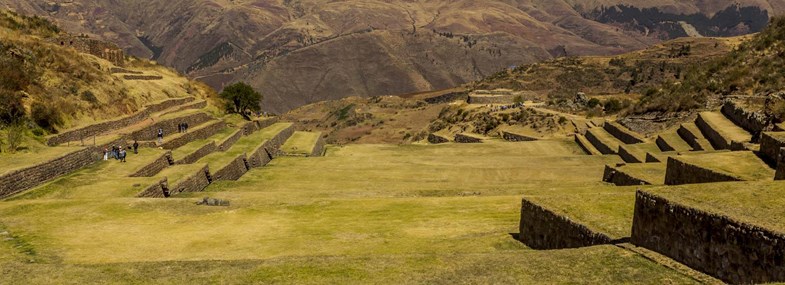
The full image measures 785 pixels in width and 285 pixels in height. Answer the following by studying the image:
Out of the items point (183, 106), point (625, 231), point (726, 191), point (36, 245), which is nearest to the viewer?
point (726, 191)

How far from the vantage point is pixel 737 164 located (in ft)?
61.5

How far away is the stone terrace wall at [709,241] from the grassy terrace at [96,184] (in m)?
20.5

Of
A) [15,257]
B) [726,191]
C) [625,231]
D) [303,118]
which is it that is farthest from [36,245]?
[303,118]

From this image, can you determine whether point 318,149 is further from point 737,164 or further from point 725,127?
point 737,164

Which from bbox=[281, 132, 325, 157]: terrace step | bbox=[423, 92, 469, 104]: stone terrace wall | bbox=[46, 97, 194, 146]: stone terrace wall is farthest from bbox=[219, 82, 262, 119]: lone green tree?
bbox=[423, 92, 469, 104]: stone terrace wall

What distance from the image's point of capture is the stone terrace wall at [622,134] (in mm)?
43906

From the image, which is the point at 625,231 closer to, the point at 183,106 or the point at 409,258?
the point at 409,258

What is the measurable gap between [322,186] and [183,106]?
2768 cm

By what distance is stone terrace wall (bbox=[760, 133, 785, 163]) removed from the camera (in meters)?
18.3

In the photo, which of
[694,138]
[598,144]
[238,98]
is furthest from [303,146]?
[694,138]

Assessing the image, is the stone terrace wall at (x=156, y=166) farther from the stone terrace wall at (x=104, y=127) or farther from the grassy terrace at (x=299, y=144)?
the grassy terrace at (x=299, y=144)

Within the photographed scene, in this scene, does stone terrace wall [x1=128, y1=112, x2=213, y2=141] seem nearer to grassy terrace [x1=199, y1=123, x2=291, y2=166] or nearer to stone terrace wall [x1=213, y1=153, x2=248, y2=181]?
grassy terrace [x1=199, y1=123, x2=291, y2=166]

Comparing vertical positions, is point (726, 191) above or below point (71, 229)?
above

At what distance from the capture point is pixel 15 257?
1427cm
